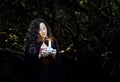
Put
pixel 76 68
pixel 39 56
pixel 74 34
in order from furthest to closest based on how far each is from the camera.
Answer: pixel 76 68 → pixel 74 34 → pixel 39 56

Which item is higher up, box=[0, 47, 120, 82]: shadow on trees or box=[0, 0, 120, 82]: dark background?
box=[0, 0, 120, 82]: dark background

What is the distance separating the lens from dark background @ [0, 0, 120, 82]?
20.5ft

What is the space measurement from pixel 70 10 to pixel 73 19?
18 centimetres

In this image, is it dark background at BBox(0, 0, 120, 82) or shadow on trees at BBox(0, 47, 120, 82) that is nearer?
dark background at BBox(0, 0, 120, 82)

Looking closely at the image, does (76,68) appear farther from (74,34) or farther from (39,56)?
(39,56)

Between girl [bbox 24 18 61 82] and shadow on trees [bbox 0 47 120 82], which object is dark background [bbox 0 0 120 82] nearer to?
shadow on trees [bbox 0 47 120 82]

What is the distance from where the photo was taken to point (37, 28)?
15.3ft

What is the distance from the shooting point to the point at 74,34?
6430mm

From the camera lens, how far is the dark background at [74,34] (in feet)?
20.5

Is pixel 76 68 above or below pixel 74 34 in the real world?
below

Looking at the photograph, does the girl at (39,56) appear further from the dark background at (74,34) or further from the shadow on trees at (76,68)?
the shadow on trees at (76,68)

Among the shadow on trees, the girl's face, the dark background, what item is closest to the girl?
the girl's face

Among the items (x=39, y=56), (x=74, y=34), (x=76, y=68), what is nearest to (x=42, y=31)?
(x=39, y=56)

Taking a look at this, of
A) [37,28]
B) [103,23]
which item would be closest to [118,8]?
[103,23]
